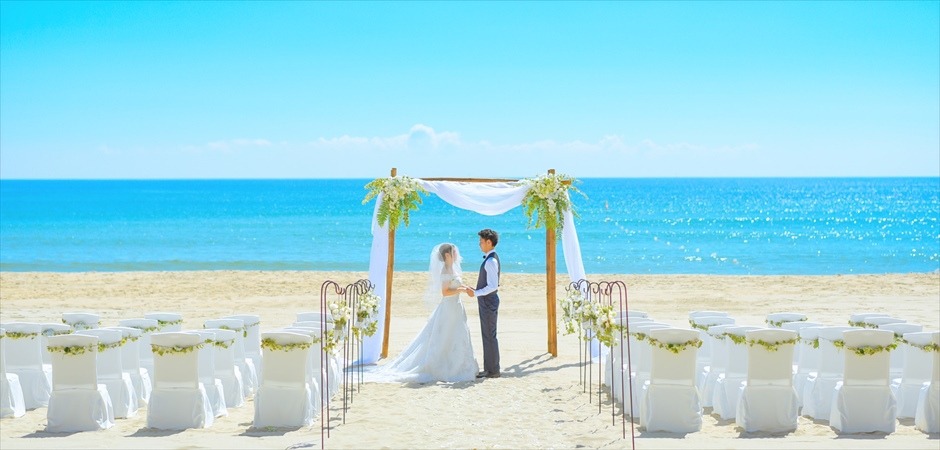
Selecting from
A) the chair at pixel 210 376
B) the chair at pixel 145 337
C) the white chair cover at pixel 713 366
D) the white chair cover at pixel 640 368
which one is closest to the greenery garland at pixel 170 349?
the chair at pixel 210 376

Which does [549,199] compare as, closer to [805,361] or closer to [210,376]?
[805,361]

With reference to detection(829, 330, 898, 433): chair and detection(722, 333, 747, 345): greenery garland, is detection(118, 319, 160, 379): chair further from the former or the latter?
detection(829, 330, 898, 433): chair

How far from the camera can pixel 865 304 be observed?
16969 mm

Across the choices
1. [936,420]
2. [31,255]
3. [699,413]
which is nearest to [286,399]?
[699,413]

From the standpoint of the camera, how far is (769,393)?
24.6 feet

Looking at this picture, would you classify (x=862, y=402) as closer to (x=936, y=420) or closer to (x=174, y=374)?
(x=936, y=420)

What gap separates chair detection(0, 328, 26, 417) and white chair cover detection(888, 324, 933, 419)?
27.8 feet

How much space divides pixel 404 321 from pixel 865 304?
9.17m

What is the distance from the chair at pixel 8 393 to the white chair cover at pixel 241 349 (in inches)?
74.3

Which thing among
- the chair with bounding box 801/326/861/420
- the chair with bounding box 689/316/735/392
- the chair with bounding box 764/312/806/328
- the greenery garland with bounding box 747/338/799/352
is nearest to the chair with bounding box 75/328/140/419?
the chair with bounding box 689/316/735/392

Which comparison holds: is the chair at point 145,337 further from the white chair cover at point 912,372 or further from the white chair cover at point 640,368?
the white chair cover at point 912,372

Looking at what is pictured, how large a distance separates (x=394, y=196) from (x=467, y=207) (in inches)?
41.0

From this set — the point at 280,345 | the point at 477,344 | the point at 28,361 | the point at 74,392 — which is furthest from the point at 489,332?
the point at 28,361

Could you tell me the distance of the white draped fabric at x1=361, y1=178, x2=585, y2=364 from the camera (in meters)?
11.7
